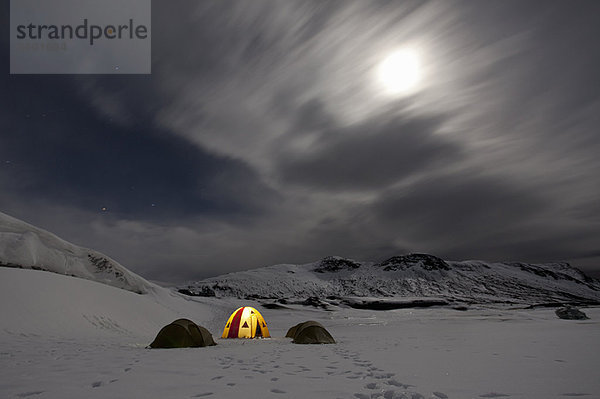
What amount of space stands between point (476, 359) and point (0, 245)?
27.6 metres

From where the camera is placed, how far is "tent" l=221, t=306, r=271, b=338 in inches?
718

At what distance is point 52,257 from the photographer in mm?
23625

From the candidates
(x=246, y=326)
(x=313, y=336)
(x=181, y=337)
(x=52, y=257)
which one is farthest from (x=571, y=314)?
(x=52, y=257)

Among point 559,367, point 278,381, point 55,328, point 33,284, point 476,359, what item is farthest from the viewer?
point 33,284

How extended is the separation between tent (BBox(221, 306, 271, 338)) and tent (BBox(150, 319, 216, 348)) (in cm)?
529

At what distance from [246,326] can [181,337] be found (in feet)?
21.1

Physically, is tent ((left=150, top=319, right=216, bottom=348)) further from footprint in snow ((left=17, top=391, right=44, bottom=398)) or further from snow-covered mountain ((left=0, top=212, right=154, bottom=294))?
snow-covered mountain ((left=0, top=212, right=154, bottom=294))

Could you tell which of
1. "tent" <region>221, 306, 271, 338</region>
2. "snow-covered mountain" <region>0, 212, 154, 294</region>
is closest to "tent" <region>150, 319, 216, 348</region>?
"tent" <region>221, 306, 271, 338</region>

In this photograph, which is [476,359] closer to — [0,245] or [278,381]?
[278,381]

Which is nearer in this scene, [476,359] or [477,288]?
[476,359]

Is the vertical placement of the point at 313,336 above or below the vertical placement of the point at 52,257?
below

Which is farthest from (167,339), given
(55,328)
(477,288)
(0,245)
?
(477,288)

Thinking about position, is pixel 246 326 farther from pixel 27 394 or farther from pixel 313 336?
pixel 27 394

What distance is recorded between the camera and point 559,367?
253 inches
